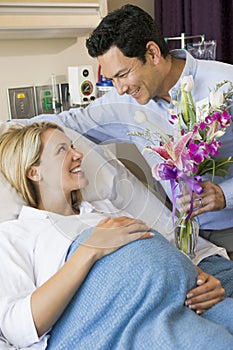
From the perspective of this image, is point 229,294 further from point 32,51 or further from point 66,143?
point 32,51

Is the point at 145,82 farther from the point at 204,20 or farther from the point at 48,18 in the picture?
the point at 204,20

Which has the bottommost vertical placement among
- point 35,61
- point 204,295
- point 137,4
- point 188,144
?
point 204,295

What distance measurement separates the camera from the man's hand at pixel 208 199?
5.03 ft

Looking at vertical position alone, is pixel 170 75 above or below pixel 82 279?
above

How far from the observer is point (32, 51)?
2.36 metres

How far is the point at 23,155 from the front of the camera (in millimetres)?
1548

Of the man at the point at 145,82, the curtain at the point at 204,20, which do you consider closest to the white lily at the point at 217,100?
the man at the point at 145,82

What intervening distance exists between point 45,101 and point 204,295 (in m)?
1.40

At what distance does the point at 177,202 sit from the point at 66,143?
37 cm

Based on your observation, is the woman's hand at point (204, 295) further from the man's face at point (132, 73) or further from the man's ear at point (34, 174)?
the man's face at point (132, 73)

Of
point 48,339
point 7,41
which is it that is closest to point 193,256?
point 48,339

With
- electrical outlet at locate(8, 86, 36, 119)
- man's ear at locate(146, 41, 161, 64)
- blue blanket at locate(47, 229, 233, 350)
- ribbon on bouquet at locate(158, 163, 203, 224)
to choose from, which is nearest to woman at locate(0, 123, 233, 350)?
blue blanket at locate(47, 229, 233, 350)

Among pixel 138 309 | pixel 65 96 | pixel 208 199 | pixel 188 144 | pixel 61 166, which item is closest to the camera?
pixel 138 309

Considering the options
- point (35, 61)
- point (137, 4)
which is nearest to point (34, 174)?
point (35, 61)
